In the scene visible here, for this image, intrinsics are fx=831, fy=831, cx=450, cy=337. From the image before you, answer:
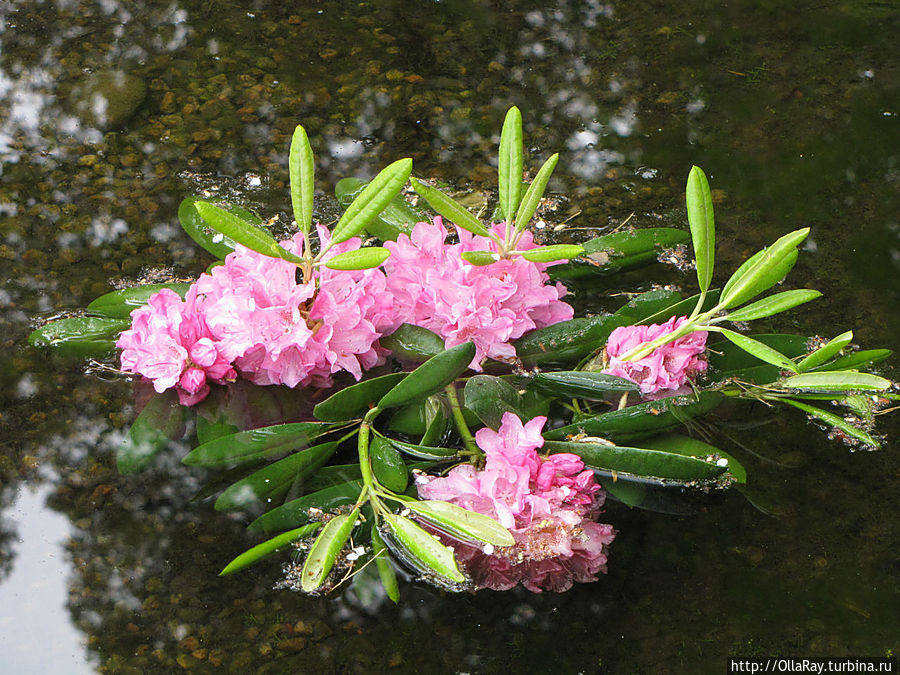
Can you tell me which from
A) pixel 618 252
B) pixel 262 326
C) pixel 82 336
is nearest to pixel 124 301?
pixel 82 336

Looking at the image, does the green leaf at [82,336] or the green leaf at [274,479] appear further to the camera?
the green leaf at [82,336]

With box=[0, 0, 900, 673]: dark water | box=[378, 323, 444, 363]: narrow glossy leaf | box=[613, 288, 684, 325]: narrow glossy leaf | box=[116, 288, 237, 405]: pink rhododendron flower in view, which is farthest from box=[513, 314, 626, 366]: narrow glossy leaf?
box=[116, 288, 237, 405]: pink rhododendron flower

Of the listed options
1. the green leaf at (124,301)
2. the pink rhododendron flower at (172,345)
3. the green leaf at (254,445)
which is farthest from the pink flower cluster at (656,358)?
the green leaf at (124,301)

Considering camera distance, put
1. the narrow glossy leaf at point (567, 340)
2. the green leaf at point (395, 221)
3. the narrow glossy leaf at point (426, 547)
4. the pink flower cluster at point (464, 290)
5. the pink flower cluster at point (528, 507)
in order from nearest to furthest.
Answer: the narrow glossy leaf at point (426, 547), the pink flower cluster at point (528, 507), the pink flower cluster at point (464, 290), the narrow glossy leaf at point (567, 340), the green leaf at point (395, 221)

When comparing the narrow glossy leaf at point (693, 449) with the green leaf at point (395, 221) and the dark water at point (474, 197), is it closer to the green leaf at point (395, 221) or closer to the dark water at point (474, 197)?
the dark water at point (474, 197)

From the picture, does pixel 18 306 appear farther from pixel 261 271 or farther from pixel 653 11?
pixel 653 11

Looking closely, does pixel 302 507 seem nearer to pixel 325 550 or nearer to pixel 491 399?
pixel 325 550

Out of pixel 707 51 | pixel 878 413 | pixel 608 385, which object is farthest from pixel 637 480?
pixel 707 51
